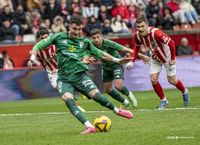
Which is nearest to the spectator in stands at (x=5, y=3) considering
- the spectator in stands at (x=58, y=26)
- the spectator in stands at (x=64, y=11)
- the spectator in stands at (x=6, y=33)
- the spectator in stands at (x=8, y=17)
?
the spectator in stands at (x=8, y=17)

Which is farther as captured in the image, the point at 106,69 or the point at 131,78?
the point at 131,78

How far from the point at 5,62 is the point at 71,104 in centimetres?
1515

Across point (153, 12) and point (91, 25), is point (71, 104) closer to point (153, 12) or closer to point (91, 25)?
point (91, 25)

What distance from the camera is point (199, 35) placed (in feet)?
108

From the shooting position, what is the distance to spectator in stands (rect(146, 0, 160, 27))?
33.2m

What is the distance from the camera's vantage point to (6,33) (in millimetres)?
30641

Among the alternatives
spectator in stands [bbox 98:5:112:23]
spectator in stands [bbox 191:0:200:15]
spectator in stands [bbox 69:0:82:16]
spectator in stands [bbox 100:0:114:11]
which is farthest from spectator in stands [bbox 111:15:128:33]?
spectator in stands [bbox 191:0:200:15]

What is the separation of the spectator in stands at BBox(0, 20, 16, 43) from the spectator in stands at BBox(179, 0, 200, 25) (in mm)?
7802

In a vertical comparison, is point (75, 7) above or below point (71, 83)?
below

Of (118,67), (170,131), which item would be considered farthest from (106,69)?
(170,131)

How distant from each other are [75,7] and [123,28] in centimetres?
218

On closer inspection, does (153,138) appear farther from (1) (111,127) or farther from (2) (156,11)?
(2) (156,11)

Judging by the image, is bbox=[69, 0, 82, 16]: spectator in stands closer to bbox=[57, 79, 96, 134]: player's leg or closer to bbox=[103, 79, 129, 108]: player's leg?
bbox=[103, 79, 129, 108]: player's leg

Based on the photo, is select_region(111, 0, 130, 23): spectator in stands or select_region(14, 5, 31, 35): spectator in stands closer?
select_region(14, 5, 31, 35): spectator in stands
